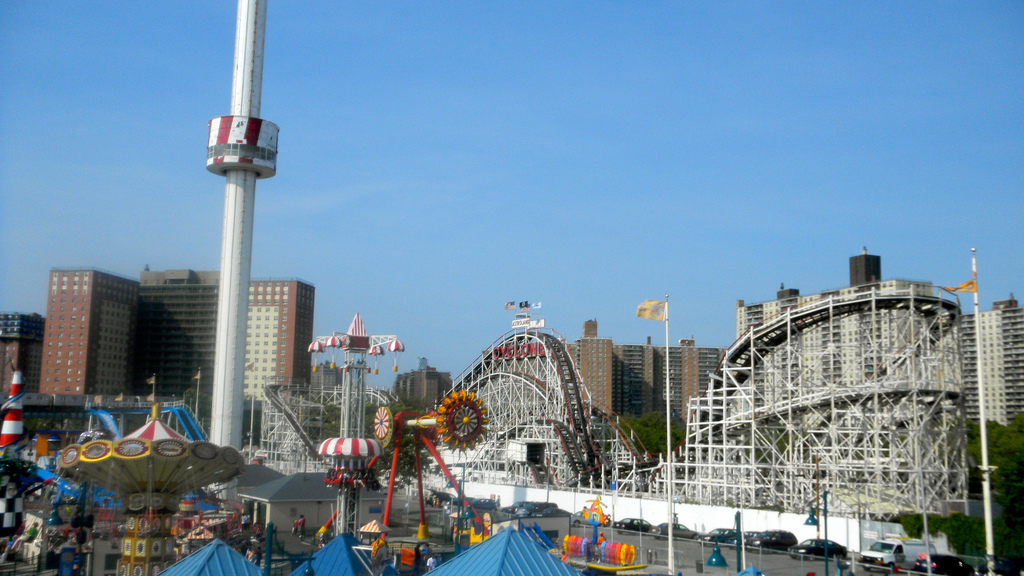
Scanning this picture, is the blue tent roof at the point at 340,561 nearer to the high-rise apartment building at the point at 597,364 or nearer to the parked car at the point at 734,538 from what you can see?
the parked car at the point at 734,538

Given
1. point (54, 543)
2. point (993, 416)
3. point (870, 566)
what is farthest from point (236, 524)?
point (993, 416)

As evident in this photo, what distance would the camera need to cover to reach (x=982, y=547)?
28797 millimetres

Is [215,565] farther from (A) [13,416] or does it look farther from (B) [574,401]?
(B) [574,401]

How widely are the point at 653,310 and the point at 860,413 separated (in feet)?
39.0

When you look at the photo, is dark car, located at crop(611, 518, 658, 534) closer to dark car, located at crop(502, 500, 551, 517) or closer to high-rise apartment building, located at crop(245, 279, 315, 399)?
dark car, located at crop(502, 500, 551, 517)

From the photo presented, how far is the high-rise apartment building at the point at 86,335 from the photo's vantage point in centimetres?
10838

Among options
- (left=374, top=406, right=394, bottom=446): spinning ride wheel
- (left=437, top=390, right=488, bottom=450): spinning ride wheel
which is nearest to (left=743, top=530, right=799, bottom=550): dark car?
(left=437, top=390, right=488, bottom=450): spinning ride wheel

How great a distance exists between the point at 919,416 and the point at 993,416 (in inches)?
3650

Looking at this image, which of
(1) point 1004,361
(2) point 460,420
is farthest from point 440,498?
(1) point 1004,361

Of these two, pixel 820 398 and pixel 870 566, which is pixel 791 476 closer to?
pixel 820 398

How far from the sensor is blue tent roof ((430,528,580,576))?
46.6ft

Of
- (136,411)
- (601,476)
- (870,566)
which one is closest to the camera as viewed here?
(870,566)

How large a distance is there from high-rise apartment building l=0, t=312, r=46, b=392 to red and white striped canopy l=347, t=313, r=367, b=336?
9566 centimetres

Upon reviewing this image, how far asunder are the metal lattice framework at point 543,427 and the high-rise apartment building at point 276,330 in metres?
76.7
